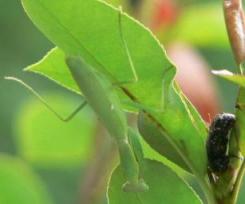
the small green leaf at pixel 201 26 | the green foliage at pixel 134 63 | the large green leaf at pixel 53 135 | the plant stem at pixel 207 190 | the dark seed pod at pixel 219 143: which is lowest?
the large green leaf at pixel 53 135

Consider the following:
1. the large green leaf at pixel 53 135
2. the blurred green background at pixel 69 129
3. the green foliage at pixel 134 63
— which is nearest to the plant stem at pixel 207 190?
the green foliage at pixel 134 63

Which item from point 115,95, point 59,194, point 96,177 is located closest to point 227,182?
point 115,95

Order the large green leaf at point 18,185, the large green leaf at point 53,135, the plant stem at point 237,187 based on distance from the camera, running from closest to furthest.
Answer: the plant stem at point 237,187, the large green leaf at point 18,185, the large green leaf at point 53,135

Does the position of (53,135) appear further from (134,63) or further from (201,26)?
(134,63)

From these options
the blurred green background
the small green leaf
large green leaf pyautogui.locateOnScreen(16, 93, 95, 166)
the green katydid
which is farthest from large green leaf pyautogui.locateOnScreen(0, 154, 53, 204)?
the green katydid

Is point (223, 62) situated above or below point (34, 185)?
below

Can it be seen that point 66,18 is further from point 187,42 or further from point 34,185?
point 187,42

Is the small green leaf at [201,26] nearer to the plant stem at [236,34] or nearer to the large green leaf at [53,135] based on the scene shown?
the large green leaf at [53,135]
